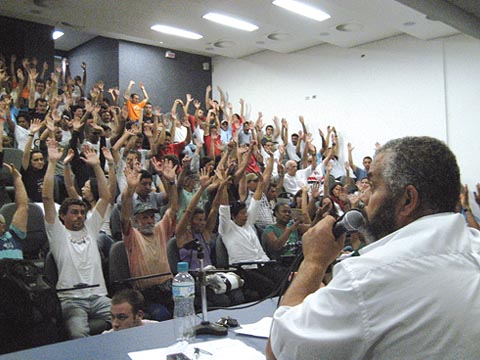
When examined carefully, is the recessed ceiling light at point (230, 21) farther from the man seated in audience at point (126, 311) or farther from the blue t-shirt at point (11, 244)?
the man seated in audience at point (126, 311)

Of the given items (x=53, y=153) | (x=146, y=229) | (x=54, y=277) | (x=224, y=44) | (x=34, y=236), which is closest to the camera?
(x=54, y=277)

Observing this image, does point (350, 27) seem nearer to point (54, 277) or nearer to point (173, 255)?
point (173, 255)

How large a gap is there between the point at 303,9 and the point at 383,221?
6.45m

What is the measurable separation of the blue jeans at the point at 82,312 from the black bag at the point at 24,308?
0.10 m

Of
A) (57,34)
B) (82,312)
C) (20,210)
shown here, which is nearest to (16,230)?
(20,210)

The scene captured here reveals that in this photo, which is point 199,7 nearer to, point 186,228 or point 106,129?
point 106,129

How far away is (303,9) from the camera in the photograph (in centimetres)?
698

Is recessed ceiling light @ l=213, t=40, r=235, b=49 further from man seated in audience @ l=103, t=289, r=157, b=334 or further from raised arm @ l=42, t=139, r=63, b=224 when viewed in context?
man seated in audience @ l=103, t=289, r=157, b=334

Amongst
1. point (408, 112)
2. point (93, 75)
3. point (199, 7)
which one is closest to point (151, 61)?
point (93, 75)

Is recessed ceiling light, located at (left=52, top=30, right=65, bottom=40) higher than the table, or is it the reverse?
recessed ceiling light, located at (left=52, top=30, right=65, bottom=40)

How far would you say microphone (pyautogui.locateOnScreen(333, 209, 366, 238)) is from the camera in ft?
3.99

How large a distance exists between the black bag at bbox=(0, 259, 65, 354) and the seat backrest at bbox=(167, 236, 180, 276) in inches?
42.1

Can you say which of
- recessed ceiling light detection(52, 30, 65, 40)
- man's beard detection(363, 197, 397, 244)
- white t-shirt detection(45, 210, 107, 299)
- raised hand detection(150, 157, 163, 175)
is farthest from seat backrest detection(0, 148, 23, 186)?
recessed ceiling light detection(52, 30, 65, 40)

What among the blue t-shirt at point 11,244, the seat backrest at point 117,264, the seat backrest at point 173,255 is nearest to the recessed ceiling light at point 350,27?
the seat backrest at point 173,255
